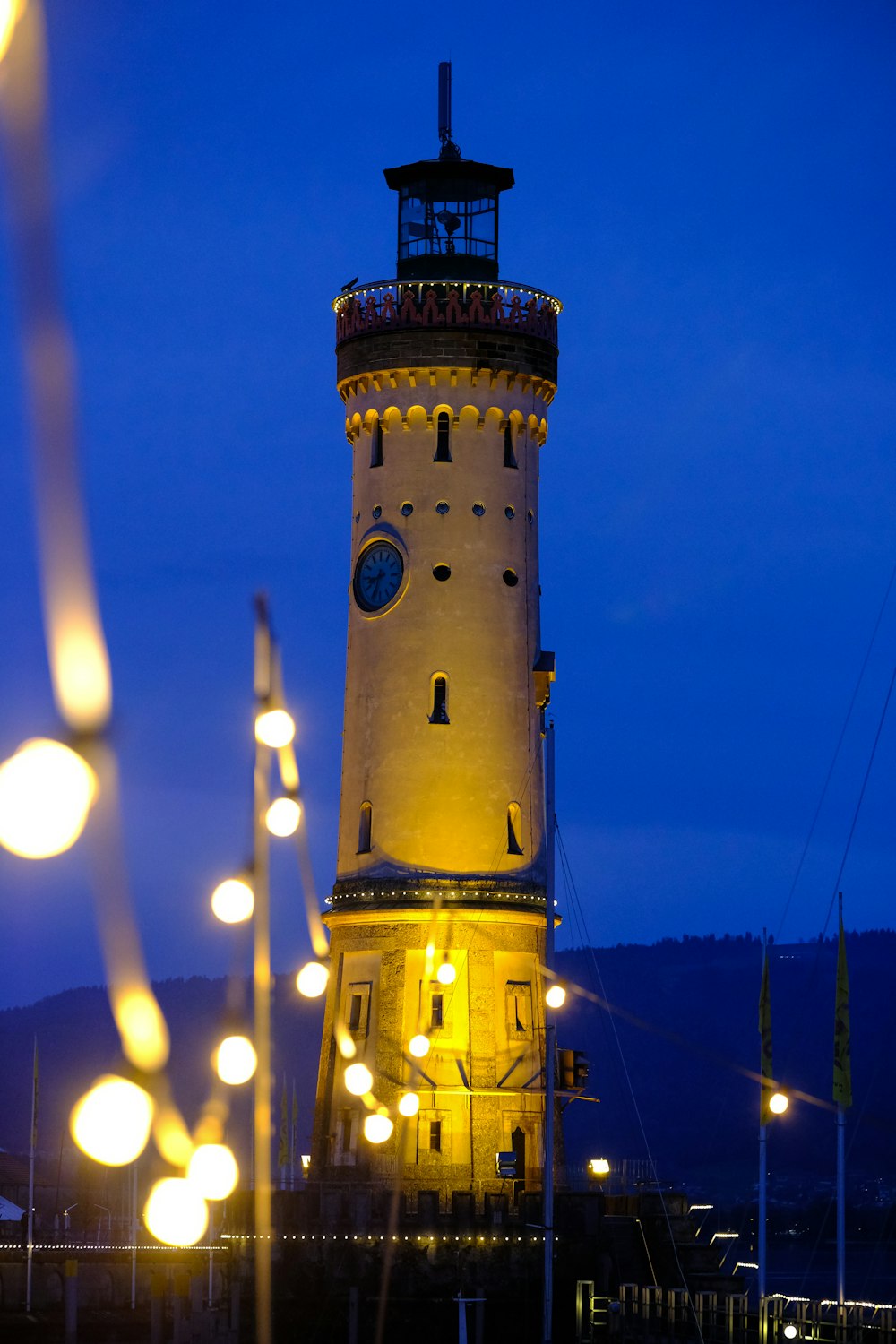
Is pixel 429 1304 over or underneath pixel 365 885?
underneath

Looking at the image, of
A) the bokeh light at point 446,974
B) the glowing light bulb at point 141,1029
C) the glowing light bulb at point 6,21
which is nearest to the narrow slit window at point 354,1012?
the bokeh light at point 446,974

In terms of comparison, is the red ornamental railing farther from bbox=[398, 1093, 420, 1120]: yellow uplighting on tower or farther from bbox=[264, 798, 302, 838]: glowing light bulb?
bbox=[264, 798, 302, 838]: glowing light bulb

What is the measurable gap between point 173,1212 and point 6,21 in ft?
32.4

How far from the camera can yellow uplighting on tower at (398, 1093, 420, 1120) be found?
60625 millimetres

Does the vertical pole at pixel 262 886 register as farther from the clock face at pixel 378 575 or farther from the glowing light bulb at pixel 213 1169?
the clock face at pixel 378 575

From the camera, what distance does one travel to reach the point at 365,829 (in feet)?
214

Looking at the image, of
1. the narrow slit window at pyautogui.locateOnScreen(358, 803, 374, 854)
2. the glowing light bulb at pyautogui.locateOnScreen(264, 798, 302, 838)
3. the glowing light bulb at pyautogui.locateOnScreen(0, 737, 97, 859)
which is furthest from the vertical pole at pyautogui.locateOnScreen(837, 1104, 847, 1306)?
the glowing light bulb at pyautogui.locateOnScreen(0, 737, 97, 859)

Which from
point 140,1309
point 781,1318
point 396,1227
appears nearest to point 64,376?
point 781,1318

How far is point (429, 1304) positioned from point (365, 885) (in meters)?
11.1

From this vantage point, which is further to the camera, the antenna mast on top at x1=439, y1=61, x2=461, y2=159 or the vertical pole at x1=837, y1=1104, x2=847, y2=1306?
the antenna mast on top at x1=439, y1=61, x2=461, y2=159

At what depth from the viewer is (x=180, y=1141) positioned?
1705 centimetres

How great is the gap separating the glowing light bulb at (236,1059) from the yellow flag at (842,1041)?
28959mm

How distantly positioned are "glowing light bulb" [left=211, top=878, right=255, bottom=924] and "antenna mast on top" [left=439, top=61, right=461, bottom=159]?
4781cm

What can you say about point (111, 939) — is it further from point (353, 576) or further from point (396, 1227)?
point (353, 576)
